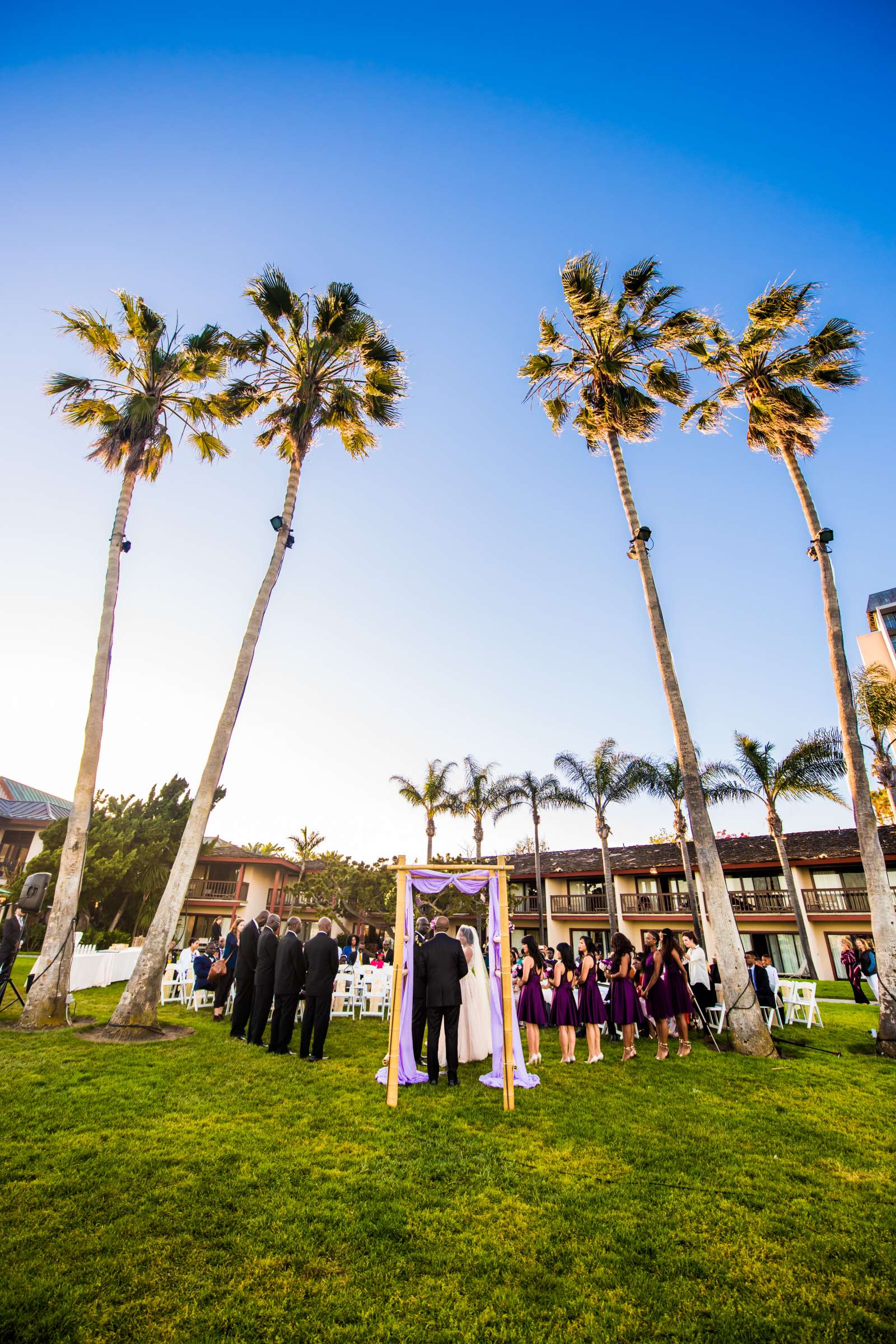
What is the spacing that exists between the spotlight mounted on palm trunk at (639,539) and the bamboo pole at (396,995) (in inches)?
364

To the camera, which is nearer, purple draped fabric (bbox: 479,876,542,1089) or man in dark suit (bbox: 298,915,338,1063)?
purple draped fabric (bbox: 479,876,542,1089)

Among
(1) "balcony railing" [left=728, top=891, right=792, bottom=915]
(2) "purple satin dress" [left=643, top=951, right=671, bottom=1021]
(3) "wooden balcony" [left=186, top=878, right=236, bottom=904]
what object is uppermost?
(3) "wooden balcony" [left=186, top=878, right=236, bottom=904]

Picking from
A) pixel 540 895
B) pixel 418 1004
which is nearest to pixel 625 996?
pixel 418 1004

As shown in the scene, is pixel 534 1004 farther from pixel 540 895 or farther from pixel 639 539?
pixel 540 895

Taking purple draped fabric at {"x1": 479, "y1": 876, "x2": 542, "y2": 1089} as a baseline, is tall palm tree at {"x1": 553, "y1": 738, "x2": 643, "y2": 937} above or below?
above

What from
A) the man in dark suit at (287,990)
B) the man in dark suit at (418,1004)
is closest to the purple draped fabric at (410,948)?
the man in dark suit at (418,1004)

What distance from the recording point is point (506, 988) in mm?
7262

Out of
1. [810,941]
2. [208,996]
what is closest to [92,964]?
[208,996]

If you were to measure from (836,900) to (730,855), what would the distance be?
543 centimetres

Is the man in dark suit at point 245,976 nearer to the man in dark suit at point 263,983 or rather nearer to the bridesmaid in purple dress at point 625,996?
the man in dark suit at point 263,983

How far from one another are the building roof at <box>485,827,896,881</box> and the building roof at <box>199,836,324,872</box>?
14.4m

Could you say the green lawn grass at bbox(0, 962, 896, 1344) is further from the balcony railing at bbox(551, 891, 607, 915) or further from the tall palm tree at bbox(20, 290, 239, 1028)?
the balcony railing at bbox(551, 891, 607, 915)

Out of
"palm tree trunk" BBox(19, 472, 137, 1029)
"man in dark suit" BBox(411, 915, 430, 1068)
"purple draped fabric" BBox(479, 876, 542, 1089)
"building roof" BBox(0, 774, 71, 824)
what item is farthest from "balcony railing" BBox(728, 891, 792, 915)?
"building roof" BBox(0, 774, 71, 824)

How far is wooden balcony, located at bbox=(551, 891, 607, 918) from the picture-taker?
34.8 metres
